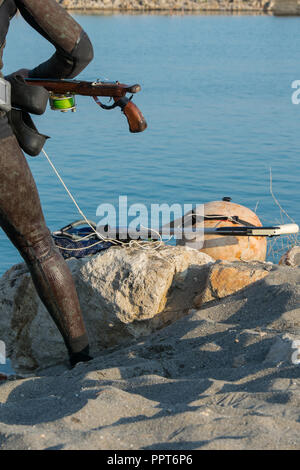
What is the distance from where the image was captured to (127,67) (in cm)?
2742

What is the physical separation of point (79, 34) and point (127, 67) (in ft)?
78.0

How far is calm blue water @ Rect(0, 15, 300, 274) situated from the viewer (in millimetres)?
13016

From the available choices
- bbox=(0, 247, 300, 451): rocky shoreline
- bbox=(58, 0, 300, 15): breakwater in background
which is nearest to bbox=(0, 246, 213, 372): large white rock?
bbox=(0, 247, 300, 451): rocky shoreline

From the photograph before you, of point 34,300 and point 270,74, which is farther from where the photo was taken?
point 270,74

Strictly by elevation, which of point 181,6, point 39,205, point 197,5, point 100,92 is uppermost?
point 197,5

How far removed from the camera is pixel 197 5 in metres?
67.8

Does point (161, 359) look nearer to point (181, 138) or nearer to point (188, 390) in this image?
point (188, 390)

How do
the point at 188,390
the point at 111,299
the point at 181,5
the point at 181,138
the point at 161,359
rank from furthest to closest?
the point at 181,5 < the point at 181,138 < the point at 111,299 < the point at 161,359 < the point at 188,390

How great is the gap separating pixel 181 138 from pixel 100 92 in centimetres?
1194

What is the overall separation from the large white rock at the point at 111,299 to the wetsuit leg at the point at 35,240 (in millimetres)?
751

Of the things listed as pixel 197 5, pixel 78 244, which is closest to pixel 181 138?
pixel 78 244

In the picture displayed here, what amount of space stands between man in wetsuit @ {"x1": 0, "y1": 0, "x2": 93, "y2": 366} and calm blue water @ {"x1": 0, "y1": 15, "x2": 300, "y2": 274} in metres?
5.43
